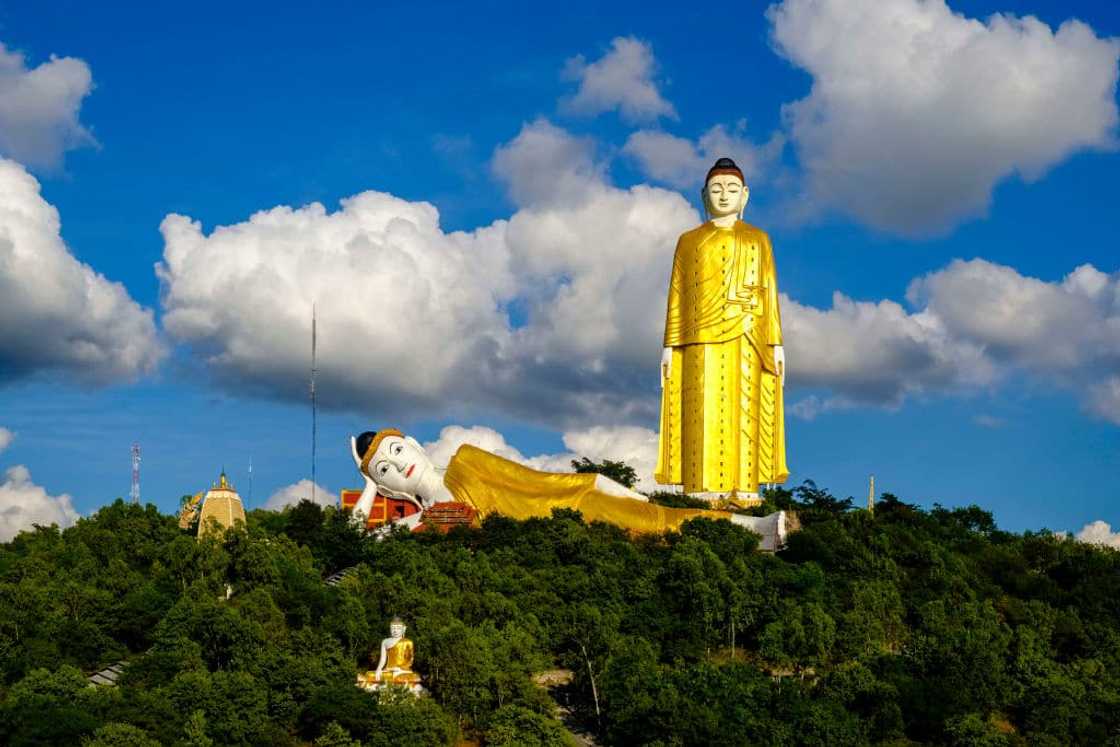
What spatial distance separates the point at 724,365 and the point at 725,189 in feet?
16.7

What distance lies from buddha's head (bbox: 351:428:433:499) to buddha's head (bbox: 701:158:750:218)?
11210mm

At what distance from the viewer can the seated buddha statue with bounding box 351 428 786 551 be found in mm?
33969

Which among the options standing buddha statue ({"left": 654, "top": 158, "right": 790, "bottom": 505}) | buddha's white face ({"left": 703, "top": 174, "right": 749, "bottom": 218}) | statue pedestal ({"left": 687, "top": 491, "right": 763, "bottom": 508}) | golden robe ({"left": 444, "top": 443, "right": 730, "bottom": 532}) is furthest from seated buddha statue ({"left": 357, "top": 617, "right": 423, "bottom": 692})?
buddha's white face ({"left": 703, "top": 174, "right": 749, "bottom": 218})

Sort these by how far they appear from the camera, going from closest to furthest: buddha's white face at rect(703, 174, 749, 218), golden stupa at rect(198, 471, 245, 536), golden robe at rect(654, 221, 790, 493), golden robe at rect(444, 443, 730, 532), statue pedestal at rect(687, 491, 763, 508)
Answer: golden stupa at rect(198, 471, 245, 536) < golden robe at rect(444, 443, 730, 532) < statue pedestal at rect(687, 491, 763, 508) < golden robe at rect(654, 221, 790, 493) < buddha's white face at rect(703, 174, 749, 218)

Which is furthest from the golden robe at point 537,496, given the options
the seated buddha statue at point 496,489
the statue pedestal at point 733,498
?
the statue pedestal at point 733,498

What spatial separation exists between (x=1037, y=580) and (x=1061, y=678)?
306 inches

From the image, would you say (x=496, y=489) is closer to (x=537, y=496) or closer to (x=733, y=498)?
(x=537, y=496)

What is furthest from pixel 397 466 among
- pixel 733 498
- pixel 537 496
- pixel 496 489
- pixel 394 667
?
pixel 394 667

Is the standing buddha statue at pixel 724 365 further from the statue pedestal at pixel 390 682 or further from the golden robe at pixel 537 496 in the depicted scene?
the statue pedestal at pixel 390 682

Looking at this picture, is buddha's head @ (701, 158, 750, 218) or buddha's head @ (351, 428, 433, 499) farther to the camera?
buddha's head @ (701, 158, 750, 218)

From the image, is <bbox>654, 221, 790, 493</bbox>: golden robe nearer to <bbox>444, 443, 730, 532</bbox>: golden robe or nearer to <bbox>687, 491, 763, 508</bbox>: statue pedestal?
<bbox>687, 491, 763, 508</bbox>: statue pedestal

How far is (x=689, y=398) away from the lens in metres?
38.8

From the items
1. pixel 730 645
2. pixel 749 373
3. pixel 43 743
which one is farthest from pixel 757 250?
pixel 43 743

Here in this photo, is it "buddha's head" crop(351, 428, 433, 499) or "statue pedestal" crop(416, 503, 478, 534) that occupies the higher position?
"buddha's head" crop(351, 428, 433, 499)
